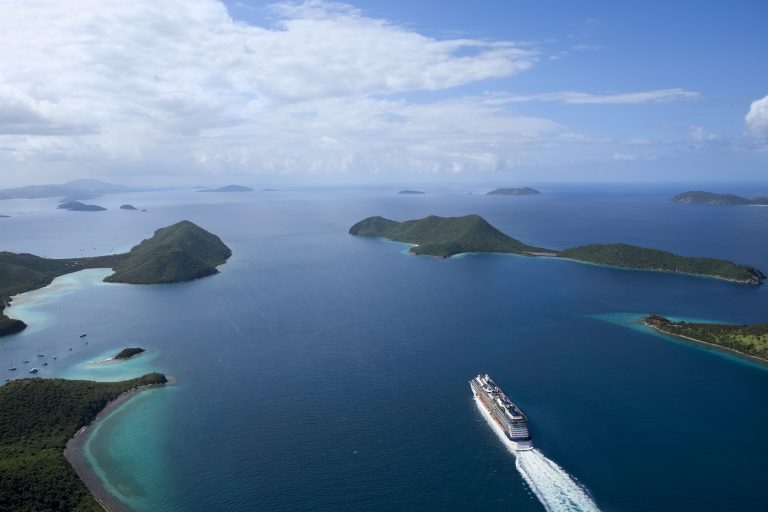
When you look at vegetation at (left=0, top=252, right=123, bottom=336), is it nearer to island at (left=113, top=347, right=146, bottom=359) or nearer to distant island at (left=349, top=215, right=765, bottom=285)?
island at (left=113, top=347, right=146, bottom=359)

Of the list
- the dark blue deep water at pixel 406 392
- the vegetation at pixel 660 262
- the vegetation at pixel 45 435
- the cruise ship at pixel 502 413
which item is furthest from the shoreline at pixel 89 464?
the vegetation at pixel 660 262

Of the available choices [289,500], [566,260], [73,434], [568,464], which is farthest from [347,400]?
[566,260]

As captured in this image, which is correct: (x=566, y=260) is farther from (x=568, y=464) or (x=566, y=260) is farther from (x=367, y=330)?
(x=568, y=464)

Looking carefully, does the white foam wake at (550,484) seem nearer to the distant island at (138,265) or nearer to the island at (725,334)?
the island at (725,334)

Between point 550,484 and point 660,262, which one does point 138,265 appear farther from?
point 660,262

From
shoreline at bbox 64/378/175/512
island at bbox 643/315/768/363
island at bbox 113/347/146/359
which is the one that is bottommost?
shoreline at bbox 64/378/175/512

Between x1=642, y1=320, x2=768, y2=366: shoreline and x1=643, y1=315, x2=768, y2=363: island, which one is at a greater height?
x1=643, y1=315, x2=768, y2=363: island

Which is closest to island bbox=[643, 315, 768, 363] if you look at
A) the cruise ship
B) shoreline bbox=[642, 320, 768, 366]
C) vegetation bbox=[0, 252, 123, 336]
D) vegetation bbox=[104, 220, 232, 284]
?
shoreline bbox=[642, 320, 768, 366]
